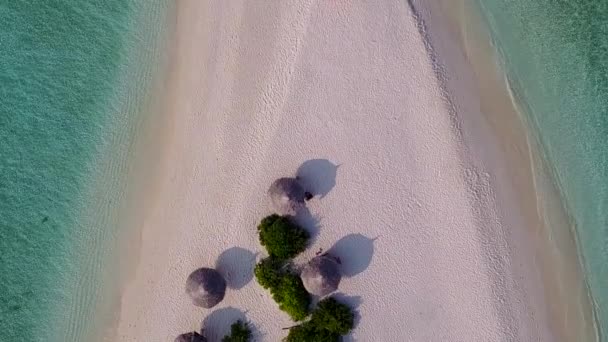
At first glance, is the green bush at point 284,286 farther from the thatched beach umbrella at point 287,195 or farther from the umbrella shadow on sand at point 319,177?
the umbrella shadow on sand at point 319,177

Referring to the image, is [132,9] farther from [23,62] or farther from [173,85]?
[23,62]

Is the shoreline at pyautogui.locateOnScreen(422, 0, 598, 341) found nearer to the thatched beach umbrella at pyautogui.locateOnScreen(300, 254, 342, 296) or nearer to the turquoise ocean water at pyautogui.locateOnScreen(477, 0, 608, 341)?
the turquoise ocean water at pyautogui.locateOnScreen(477, 0, 608, 341)

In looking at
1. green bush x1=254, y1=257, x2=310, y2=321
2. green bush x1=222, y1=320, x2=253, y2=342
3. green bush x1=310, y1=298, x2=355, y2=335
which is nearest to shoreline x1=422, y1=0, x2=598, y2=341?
green bush x1=310, y1=298, x2=355, y2=335

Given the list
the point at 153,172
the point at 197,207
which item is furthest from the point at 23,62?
the point at 197,207

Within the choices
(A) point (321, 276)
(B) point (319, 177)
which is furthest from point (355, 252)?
(B) point (319, 177)

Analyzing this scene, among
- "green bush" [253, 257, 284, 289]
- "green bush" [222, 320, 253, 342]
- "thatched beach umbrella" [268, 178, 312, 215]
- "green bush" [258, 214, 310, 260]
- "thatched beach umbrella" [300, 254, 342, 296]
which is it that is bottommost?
"green bush" [222, 320, 253, 342]

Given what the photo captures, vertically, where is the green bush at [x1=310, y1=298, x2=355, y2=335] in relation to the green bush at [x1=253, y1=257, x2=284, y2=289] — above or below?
below
